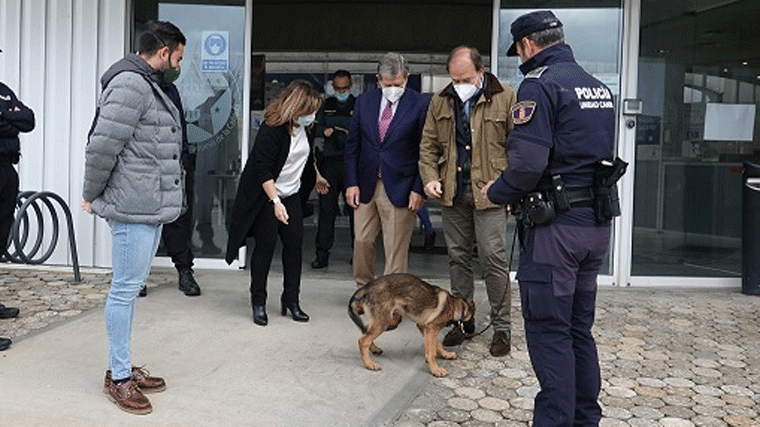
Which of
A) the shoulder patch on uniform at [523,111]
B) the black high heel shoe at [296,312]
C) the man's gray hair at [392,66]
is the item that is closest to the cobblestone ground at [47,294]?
the black high heel shoe at [296,312]

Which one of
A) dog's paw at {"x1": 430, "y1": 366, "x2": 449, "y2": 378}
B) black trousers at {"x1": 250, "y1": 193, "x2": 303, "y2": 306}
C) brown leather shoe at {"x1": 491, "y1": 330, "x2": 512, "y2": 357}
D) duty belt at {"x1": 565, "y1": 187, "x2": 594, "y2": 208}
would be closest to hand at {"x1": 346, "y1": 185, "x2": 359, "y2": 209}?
black trousers at {"x1": 250, "y1": 193, "x2": 303, "y2": 306}

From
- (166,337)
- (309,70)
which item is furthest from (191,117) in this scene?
(309,70)

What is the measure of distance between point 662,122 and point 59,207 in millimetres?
5438

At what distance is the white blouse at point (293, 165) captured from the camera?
5324 millimetres

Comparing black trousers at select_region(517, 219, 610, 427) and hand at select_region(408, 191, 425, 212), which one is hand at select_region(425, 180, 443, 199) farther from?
black trousers at select_region(517, 219, 610, 427)

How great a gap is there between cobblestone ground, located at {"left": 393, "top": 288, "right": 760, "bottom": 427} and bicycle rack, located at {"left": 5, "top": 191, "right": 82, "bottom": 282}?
3.45 metres

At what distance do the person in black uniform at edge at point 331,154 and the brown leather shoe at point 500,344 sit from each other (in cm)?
313

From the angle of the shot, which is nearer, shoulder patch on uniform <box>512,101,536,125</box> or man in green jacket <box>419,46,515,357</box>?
shoulder patch on uniform <box>512,101,536,125</box>

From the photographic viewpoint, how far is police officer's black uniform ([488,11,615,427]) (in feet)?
11.1

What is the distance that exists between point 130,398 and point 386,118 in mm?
2660

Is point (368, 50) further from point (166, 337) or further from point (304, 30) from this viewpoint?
point (166, 337)

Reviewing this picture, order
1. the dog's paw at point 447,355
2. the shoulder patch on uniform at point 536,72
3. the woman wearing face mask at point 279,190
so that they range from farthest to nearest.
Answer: the woman wearing face mask at point 279,190, the dog's paw at point 447,355, the shoulder patch on uniform at point 536,72

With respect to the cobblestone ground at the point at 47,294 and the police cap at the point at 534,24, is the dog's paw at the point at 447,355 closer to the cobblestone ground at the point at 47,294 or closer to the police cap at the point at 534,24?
the police cap at the point at 534,24

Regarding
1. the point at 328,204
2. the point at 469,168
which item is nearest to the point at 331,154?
the point at 328,204
